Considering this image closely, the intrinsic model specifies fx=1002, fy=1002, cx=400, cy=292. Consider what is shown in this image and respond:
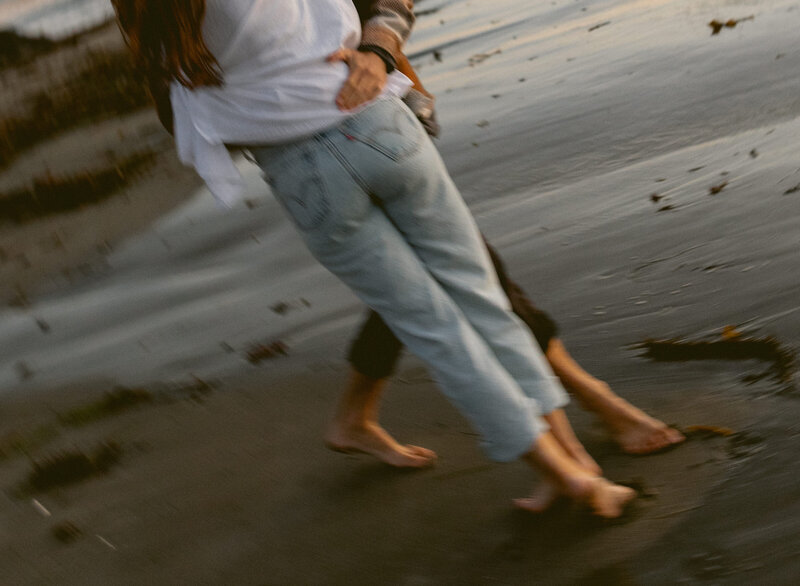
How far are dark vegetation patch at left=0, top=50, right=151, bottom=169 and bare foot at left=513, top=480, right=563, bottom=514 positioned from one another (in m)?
8.73

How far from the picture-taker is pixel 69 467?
3523mm

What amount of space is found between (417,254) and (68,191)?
6809 millimetres

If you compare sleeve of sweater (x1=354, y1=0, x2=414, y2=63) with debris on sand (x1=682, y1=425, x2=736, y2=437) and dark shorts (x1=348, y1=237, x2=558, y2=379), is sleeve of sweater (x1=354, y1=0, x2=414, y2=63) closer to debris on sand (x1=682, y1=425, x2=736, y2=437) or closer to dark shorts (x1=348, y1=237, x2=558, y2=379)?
dark shorts (x1=348, y1=237, x2=558, y2=379)

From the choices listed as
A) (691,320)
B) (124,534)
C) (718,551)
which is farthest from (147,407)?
(718,551)

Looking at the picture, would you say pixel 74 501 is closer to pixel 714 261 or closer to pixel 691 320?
pixel 691 320

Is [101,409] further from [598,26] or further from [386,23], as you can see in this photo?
[598,26]

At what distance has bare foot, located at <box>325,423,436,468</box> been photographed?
2994mm

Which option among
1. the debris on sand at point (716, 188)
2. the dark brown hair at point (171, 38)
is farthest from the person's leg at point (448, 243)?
the debris on sand at point (716, 188)

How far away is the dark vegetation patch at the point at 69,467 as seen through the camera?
3.44 meters

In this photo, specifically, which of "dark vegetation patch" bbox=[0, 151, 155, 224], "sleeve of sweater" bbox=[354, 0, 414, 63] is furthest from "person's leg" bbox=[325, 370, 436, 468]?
"dark vegetation patch" bbox=[0, 151, 155, 224]

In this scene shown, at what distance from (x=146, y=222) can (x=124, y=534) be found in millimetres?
4262

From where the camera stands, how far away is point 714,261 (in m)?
3.72

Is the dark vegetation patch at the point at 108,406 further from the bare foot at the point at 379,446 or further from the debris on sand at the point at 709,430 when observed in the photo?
the debris on sand at the point at 709,430

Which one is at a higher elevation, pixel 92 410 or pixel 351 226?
pixel 351 226
